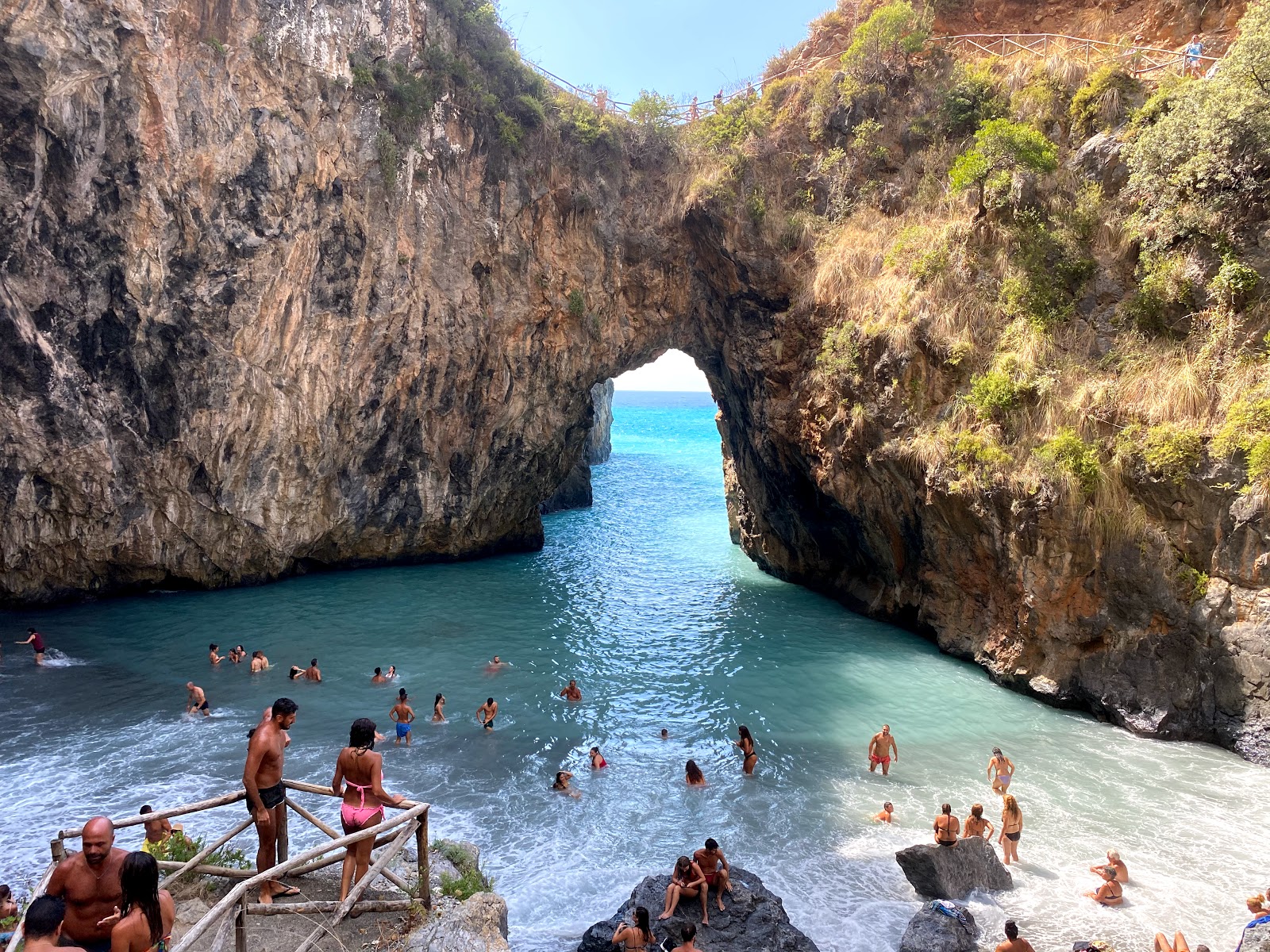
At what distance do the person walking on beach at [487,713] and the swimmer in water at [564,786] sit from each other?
95.5 inches

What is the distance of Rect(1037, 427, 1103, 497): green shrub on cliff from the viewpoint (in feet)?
46.2

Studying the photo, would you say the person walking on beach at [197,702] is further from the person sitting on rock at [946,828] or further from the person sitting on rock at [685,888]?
the person sitting on rock at [946,828]

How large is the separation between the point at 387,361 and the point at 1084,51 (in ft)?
67.2

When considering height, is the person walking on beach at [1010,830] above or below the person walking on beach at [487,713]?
above

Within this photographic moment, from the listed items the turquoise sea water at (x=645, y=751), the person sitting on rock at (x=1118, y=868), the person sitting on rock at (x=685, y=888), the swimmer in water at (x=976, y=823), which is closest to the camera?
the person sitting on rock at (x=685, y=888)

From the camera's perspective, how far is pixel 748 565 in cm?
2788

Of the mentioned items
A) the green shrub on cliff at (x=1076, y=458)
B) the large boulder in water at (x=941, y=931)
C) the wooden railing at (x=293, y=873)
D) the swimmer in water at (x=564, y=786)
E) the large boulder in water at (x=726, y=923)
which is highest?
the green shrub on cliff at (x=1076, y=458)

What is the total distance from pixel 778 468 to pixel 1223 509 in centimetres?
1253

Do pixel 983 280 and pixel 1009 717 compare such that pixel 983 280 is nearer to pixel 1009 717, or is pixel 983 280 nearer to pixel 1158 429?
pixel 1158 429

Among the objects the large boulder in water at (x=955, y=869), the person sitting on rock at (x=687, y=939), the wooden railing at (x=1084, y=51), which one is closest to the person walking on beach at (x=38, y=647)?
the person sitting on rock at (x=687, y=939)

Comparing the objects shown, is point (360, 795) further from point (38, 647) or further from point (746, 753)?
point (38, 647)

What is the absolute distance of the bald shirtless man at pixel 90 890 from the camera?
4645 millimetres

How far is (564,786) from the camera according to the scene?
461 inches

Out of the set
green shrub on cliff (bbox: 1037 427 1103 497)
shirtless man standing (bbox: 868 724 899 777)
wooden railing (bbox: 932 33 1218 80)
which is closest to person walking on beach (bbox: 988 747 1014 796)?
shirtless man standing (bbox: 868 724 899 777)
